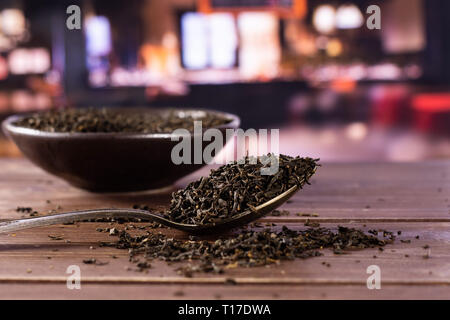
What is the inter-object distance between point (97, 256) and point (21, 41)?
19.1ft

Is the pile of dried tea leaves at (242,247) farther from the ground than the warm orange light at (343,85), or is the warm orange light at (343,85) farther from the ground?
the warm orange light at (343,85)

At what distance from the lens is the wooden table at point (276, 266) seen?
2.20 ft

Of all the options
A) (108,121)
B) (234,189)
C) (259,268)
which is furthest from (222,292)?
(108,121)

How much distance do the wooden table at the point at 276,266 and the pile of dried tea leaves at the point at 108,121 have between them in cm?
14

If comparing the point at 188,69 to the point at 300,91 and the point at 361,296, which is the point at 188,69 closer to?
the point at 300,91

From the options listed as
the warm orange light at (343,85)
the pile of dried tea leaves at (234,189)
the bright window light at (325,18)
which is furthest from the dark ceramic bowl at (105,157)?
the bright window light at (325,18)

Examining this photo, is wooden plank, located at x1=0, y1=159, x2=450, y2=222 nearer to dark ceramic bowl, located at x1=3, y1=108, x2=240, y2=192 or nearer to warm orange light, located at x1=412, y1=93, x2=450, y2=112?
dark ceramic bowl, located at x1=3, y1=108, x2=240, y2=192

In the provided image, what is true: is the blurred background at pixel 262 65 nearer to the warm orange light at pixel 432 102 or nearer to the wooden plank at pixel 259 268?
the warm orange light at pixel 432 102

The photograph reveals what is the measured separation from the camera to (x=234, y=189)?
2.98 feet

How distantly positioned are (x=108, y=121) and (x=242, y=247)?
59cm

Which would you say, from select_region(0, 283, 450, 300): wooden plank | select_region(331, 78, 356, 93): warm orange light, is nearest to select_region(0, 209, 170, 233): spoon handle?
select_region(0, 283, 450, 300): wooden plank

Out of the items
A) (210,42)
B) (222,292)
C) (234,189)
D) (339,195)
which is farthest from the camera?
(210,42)

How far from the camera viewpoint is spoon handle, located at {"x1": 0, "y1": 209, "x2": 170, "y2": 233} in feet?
2.81

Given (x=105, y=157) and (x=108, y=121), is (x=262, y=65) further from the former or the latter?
(x=105, y=157)
